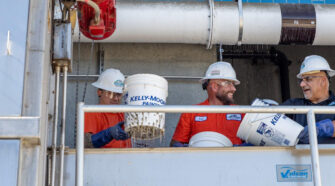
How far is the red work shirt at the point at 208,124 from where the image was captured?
15.6 ft

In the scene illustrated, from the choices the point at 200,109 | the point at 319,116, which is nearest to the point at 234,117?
the point at 319,116

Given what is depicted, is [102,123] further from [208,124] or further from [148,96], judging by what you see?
[148,96]

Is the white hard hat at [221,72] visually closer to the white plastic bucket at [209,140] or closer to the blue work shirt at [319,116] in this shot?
the blue work shirt at [319,116]

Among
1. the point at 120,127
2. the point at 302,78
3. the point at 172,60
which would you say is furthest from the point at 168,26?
the point at 120,127

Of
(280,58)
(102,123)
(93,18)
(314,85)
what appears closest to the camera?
(93,18)

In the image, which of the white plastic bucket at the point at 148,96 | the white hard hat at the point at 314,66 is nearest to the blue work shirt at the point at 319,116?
the white hard hat at the point at 314,66

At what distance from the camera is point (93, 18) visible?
3988mm

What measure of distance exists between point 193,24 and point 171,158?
2.53m

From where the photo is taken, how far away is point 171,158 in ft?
12.1

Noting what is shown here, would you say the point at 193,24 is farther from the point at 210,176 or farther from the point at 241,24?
the point at 210,176

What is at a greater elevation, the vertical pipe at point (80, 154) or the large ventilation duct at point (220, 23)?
the large ventilation duct at point (220, 23)

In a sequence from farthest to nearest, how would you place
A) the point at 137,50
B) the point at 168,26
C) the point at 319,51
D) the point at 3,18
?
1. the point at 319,51
2. the point at 137,50
3. the point at 168,26
4. the point at 3,18

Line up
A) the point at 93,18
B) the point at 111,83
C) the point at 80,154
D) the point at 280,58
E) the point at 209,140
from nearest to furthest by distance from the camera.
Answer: the point at 80,154
the point at 93,18
the point at 209,140
the point at 111,83
the point at 280,58

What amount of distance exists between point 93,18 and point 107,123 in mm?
1349
